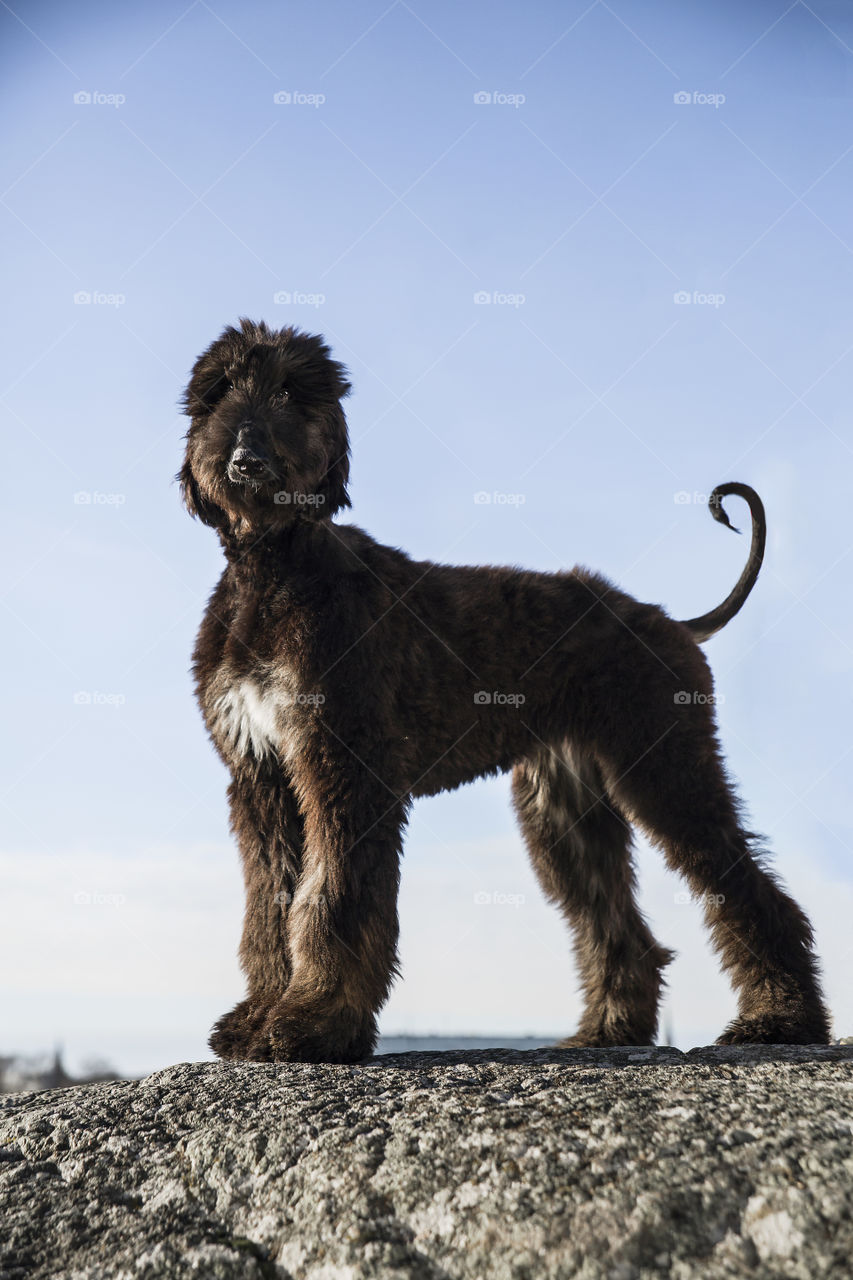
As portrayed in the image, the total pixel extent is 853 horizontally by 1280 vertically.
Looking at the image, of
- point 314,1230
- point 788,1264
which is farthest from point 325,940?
point 788,1264

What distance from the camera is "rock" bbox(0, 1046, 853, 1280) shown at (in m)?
2.31

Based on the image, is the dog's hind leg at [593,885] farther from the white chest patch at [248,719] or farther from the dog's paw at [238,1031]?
the dog's paw at [238,1031]

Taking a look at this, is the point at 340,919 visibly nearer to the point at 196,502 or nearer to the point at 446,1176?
the point at 446,1176

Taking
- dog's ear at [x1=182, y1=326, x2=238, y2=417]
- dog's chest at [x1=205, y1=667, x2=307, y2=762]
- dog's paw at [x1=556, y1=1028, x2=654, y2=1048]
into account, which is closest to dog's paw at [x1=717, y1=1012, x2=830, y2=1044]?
dog's paw at [x1=556, y1=1028, x2=654, y2=1048]

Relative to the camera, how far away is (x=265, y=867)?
16.8 ft

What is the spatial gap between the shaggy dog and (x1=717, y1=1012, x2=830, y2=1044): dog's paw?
0.01m

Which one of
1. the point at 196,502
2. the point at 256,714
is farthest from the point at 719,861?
the point at 196,502

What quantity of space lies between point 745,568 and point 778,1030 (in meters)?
Answer: 2.86

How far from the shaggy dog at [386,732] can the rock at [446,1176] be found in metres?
1.02

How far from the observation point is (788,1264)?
217cm

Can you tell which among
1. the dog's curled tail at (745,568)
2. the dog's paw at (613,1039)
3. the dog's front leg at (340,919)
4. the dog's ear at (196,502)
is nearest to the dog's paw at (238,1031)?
the dog's front leg at (340,919)

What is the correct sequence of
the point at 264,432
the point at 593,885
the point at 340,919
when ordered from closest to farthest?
the point at 340,919, the point at 264,432, the point at 593,885

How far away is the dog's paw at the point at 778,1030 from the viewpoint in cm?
496

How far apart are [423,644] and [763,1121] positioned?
10.1 ft
